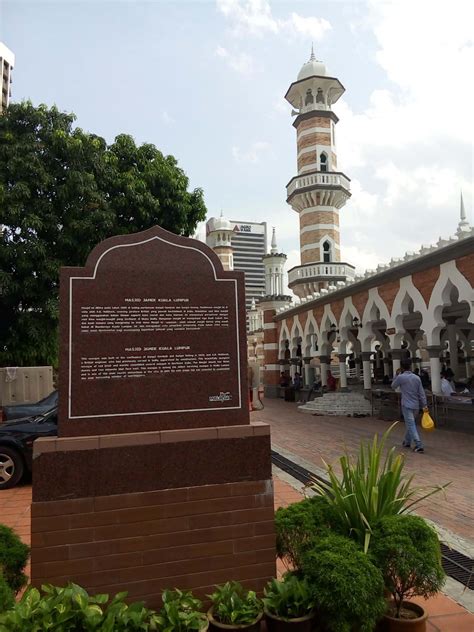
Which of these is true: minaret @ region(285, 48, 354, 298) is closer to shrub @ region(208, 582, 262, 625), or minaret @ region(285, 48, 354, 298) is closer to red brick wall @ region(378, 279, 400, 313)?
Result: red brick wall @ region(378, 279, 400, 313)

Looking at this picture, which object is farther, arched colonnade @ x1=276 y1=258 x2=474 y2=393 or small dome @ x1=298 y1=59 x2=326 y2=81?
small dome @ x1=298 y1=59 x2=326 y2=81

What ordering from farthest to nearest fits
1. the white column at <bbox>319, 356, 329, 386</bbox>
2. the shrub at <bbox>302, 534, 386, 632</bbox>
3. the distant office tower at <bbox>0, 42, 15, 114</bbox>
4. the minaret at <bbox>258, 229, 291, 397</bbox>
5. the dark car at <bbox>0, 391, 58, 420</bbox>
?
the distant office tower at <bbox>0, 42, 15, 114</bbox>, the minaret at <bbox>258, 229, 291, 397</bbox>, the white column at <bbox>319, 356, 329, 386</bbox>, the dark car at <bbox>0, 391, 58, 420</bbox>, the shrub at <bbox>302, 534, 386, 632</bbox>

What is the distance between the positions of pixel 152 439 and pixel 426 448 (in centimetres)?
819

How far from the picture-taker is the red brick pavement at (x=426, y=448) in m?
5.72

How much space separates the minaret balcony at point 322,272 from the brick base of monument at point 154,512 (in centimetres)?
2527

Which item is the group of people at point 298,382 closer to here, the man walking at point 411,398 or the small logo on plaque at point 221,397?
the man walking at point 411,398

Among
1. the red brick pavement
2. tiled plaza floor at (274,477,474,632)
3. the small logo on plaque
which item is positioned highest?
the small logo on plaque

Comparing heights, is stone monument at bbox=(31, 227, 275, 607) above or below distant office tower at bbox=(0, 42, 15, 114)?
below

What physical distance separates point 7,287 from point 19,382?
2641 millimetres

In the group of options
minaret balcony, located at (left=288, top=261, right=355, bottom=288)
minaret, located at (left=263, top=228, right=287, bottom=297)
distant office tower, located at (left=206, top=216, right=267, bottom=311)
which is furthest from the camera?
distant office tower, located at (left=206, top=216, right=267, bottom=311)

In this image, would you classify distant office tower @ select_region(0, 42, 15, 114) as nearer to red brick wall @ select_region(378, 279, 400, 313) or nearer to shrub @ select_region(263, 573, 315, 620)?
red brick wall @ select_region(378, 279, 400, 313)

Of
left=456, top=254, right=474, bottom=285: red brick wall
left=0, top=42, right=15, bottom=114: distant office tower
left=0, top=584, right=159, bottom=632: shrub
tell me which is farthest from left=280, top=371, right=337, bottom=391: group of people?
left=0, top=42, right=15, bottom=114: distant office tower

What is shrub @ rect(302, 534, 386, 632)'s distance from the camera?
2.53 meters

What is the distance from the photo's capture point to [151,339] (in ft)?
10.8
